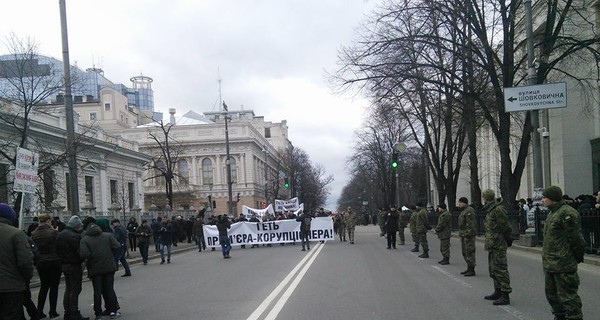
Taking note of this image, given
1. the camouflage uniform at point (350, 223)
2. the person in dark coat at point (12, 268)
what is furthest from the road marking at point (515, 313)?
the camouflage uniform at point (350, 223)

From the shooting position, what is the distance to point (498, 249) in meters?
8.91

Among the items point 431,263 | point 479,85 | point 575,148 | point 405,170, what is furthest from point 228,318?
point 405,170

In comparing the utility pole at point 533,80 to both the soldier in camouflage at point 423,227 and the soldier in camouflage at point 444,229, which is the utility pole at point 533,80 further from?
the soldier in camouflage at point 444,229

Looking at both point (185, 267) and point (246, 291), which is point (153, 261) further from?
point (246, 291)

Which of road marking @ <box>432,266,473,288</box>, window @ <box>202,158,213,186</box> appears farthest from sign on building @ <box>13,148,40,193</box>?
window @ <box>202,158,213,186</box>

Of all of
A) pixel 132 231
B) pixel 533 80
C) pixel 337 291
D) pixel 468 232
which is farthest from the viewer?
pixel 132 231

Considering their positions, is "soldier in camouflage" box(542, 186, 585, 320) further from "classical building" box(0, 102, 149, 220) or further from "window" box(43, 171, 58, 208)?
"classical building" box(0, 102, 149, 220)

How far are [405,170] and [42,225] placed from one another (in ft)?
229

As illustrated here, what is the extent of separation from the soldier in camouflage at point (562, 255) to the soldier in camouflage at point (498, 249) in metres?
1.82

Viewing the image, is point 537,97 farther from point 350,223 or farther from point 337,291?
point 350,223

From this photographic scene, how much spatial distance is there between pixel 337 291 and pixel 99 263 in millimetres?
4455

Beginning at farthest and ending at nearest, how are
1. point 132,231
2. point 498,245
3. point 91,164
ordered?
1. point 91,164
2. point 132,231
3. point 498,245

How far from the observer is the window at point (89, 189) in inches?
1634

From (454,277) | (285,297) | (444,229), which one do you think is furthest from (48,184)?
(454,277)
